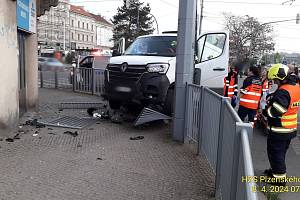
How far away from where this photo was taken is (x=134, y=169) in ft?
18.4

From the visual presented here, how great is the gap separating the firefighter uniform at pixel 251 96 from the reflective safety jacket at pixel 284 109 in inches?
111

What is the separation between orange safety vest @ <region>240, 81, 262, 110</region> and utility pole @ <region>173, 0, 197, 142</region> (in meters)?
1.62

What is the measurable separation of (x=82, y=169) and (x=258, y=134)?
5243mm

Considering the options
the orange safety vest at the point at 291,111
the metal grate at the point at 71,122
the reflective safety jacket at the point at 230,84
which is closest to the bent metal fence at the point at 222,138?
the orange safety vest at the point at 291,111

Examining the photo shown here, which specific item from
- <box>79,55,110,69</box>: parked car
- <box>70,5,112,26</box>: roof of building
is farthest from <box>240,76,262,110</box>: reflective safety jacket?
<box>70,5,112,26</box>: roof of building

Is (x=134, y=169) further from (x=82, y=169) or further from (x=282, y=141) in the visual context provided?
(x=282, y=141)

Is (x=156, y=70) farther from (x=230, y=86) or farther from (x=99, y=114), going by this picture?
(x=230, y=86)

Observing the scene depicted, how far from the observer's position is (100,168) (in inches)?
221

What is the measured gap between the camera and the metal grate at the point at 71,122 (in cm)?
870

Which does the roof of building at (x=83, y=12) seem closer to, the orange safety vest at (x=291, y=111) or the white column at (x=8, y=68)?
the white column at (x=8, y=68)

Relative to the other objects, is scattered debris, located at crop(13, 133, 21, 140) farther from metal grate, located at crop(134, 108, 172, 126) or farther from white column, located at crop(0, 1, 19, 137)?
metal grate, located at crop(134, 108, 172, 126)

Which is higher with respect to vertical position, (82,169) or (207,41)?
(207,41)

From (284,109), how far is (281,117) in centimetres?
18

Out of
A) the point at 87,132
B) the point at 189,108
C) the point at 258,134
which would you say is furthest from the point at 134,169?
the point at 258,134
